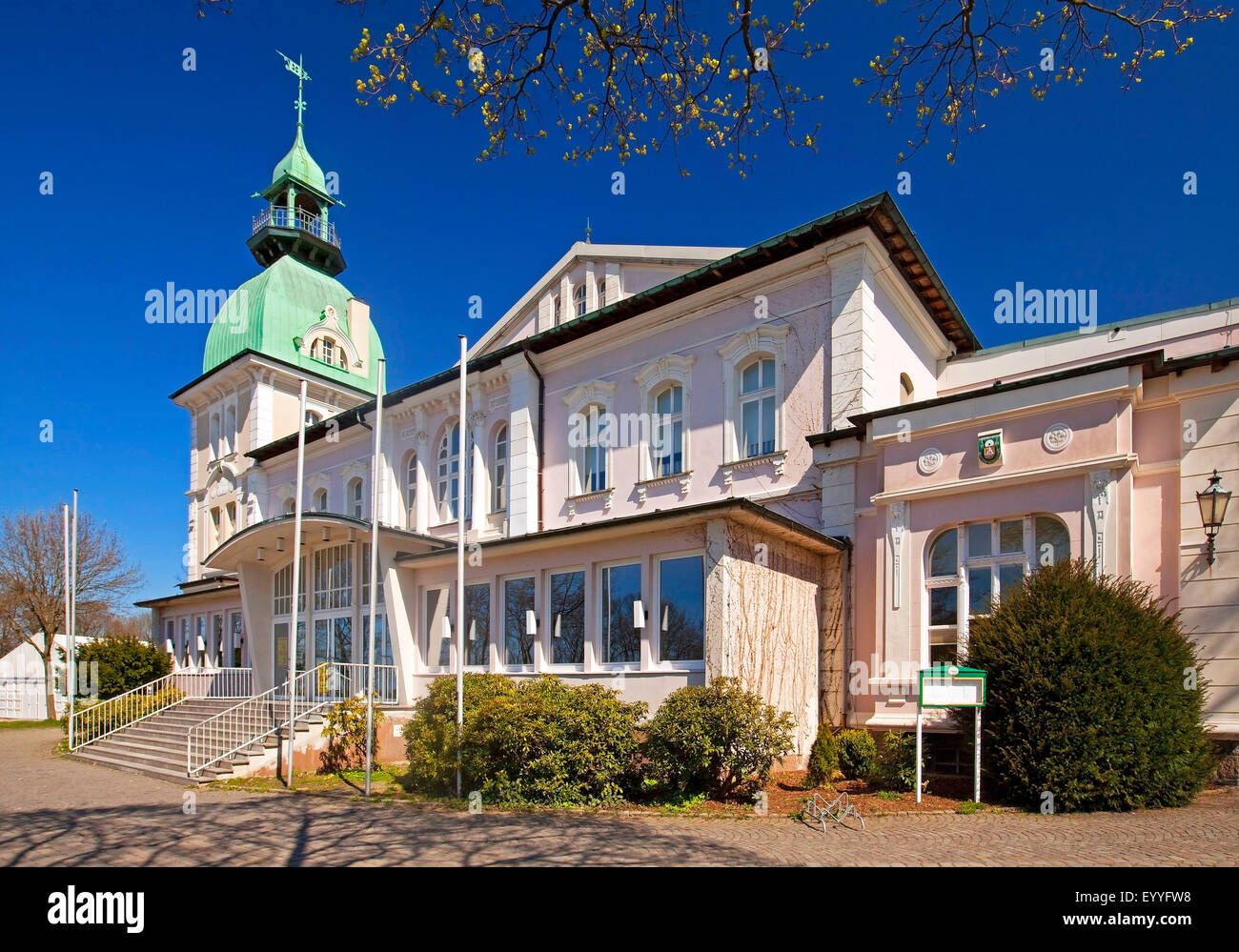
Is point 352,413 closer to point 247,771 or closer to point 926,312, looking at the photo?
point 247,771

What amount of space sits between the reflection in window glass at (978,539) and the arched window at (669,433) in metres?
6.35

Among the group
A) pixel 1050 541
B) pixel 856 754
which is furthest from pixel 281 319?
pixel 1050 541

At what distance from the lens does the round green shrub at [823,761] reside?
12359 mm

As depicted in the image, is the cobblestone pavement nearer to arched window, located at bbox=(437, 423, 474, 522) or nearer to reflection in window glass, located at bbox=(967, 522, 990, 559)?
reflection in window glass, located at bbox=(967, 522, 990, 559)

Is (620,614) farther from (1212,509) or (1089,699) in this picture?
(1212,509)

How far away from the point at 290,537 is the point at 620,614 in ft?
35.7

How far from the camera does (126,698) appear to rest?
22.8 meters

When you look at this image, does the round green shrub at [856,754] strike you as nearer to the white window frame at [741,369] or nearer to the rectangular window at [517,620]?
the white window frame at [741,369]

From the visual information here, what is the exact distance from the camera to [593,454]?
64.1ft

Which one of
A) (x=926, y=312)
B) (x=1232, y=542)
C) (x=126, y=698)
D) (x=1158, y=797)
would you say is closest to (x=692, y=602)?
(x=1158, y=797)

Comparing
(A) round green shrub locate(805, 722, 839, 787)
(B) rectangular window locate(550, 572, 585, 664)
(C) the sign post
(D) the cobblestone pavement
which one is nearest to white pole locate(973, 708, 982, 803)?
(C) the sign post

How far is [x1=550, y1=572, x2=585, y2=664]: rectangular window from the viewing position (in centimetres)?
1477

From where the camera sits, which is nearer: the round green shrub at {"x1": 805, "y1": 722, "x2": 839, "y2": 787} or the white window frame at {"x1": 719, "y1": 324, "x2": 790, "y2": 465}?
the round green shrub at {"x1": 805, "y1": 722, "x2": 839, "y2": 787}

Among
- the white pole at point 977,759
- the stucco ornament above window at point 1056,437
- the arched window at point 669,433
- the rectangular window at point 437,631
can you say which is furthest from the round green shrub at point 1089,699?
the rectangular window at point 437,631
